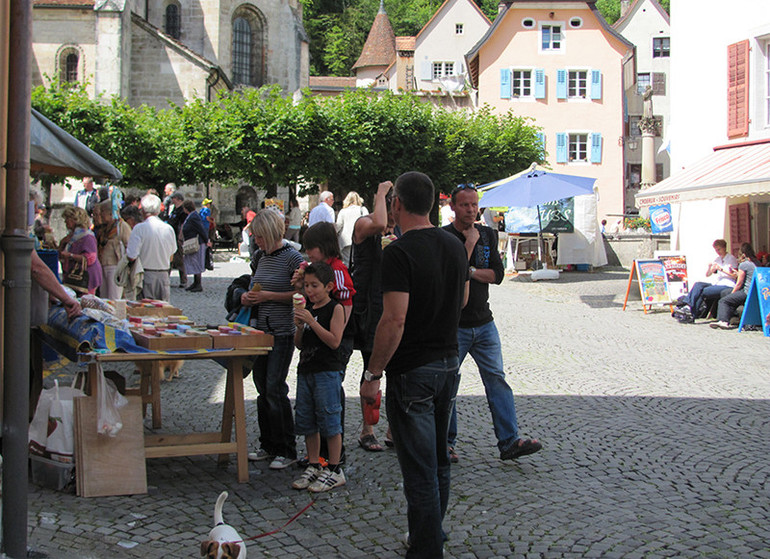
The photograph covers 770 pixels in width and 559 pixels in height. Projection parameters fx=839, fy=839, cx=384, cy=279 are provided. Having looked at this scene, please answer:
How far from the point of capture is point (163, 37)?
120 ft

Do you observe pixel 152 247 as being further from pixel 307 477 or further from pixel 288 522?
pixel 288 522

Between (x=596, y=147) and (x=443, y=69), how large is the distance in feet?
52.8

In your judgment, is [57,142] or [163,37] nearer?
[57,142]

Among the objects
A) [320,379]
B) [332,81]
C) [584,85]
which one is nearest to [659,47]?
[584,85]

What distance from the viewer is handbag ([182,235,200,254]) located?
1559 centimetres

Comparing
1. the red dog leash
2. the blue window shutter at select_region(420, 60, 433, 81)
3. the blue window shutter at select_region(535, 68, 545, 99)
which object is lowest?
the red dog leash

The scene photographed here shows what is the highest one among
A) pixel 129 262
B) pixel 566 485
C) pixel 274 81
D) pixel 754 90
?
pixel 274 81

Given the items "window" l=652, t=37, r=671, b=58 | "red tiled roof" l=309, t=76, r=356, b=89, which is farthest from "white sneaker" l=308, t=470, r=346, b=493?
"red tiled roof" l=309, t=76, r=356, b=89

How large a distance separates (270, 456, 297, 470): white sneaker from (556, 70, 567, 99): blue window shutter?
120 feet

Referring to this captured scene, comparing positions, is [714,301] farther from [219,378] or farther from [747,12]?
[219,378]

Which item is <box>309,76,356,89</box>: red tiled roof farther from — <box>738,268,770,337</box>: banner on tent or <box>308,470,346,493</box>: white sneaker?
<box>308,470,346,493</box>: white sneaker

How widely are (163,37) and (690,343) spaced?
3053cm

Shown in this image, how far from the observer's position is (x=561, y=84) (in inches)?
1576

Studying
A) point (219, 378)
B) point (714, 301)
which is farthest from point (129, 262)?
point (714, 301)
